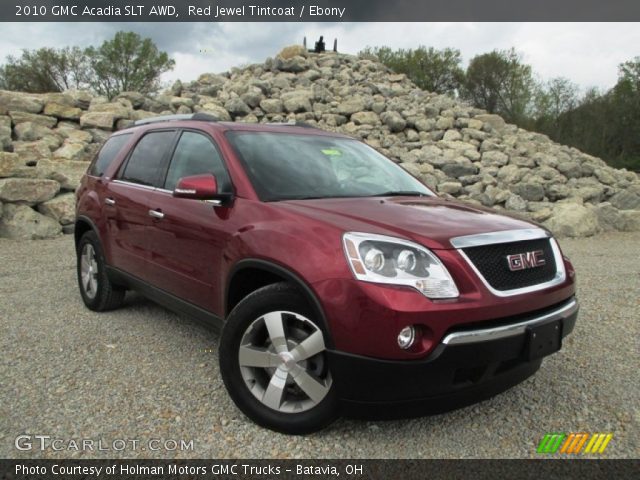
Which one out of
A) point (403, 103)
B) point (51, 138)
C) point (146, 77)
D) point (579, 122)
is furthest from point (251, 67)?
point (579, 122)

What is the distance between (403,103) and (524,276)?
15361 millimetres

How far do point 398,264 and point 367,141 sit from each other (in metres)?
12.6

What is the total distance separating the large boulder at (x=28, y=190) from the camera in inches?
366

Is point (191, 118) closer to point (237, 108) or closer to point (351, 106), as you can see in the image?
point (237, 108)

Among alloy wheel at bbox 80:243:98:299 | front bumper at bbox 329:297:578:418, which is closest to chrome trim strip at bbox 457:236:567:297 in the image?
front bumper at bbox 329:297:578:418

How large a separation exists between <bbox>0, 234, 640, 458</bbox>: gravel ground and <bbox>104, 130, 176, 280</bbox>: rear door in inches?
27.1

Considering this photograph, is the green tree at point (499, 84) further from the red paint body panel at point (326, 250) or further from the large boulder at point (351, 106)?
the red paint body panel at point (326, 250)

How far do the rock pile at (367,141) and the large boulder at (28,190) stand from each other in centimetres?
2

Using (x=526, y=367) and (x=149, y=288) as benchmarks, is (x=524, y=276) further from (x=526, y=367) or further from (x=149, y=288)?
(x=149, y=288)

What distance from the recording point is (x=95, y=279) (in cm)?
488

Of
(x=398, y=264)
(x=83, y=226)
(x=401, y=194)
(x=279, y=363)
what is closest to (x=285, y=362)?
Result: (x=279, y=363)

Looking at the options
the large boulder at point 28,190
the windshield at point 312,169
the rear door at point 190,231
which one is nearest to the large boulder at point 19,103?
the large boulder at point 28,190

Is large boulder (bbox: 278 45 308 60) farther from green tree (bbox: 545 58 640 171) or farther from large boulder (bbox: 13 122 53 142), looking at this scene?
green tree (bbox: 545 58 640 171)

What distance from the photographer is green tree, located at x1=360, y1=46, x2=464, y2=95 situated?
38125 mm
